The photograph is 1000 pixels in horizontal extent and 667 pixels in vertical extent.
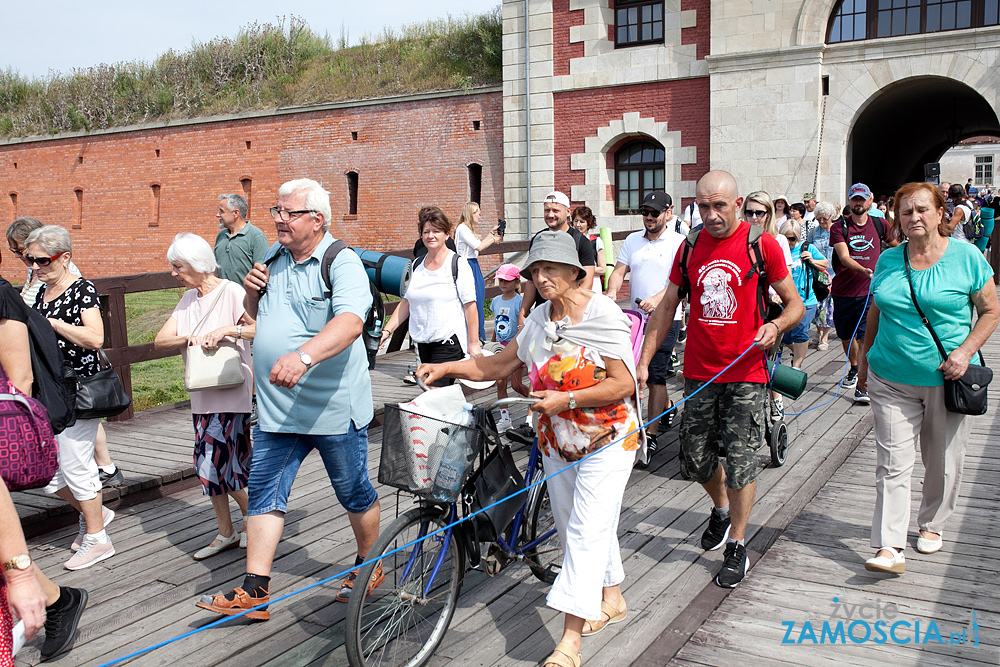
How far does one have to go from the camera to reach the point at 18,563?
2104 mm

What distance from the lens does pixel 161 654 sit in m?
3.61

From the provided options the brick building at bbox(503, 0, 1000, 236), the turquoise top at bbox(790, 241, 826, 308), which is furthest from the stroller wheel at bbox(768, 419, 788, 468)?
the brick building at bbox(503, 0, 1000, 236)

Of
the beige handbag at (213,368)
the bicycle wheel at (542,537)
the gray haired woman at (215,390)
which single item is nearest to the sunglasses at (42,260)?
the gray haired woman at (215,390)

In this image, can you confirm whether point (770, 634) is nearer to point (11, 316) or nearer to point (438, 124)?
point (11, 316)

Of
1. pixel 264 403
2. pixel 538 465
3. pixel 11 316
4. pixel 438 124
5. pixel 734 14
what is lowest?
pixel 538 465

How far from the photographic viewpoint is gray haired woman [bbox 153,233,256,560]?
4.57 m

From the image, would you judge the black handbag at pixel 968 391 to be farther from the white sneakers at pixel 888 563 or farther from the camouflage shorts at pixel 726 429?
the camouflage shorts at pixel 726 429

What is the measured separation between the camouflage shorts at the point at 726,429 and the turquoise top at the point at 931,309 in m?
0.76

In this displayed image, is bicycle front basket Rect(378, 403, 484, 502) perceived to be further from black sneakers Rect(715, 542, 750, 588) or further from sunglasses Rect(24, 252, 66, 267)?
sunglasses Rect(24, 252, 66, 267)

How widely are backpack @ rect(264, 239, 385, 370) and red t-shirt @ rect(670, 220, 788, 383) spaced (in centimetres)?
156

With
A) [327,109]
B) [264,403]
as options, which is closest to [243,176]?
[327,109]

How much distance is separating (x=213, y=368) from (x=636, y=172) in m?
16.3

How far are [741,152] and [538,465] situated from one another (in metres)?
15.0

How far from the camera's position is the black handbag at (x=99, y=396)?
4516 mm
